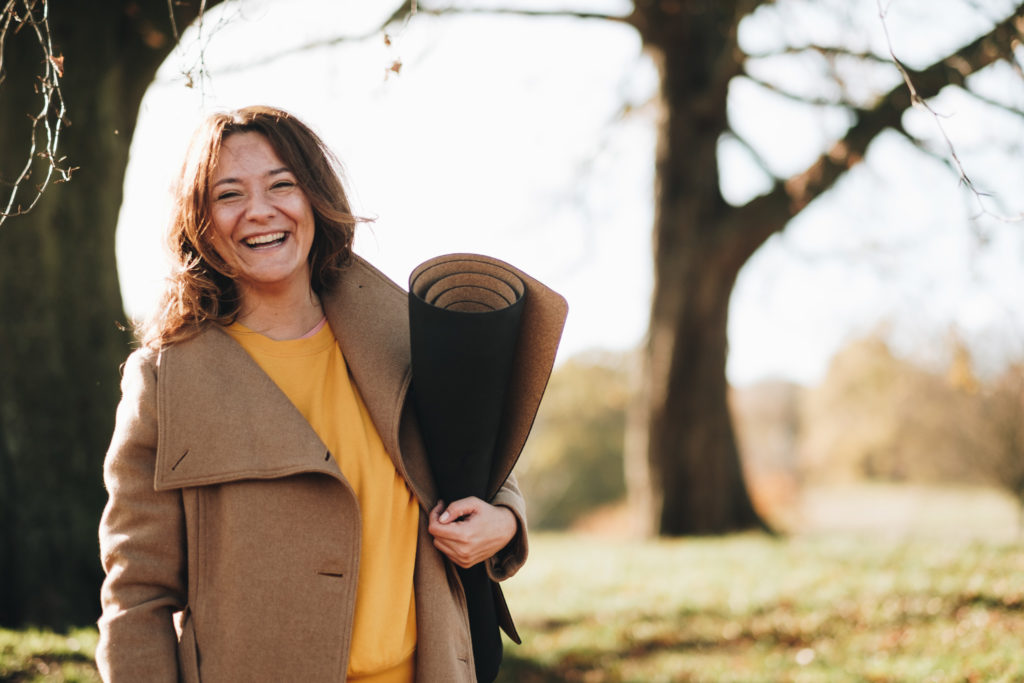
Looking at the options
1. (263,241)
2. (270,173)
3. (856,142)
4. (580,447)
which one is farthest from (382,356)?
(580,447)

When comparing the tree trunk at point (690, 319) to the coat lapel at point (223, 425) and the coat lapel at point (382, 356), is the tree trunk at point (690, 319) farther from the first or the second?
the coat lapel at point (223, 425)

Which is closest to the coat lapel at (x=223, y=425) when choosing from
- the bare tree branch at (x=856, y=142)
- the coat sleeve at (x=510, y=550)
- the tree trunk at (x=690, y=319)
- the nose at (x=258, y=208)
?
the nose at (x=258, y=208)

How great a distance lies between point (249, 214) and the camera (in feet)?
6.53

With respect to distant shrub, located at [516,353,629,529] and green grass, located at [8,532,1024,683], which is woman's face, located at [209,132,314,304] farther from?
distant shrub, located at [516,353,629,529]

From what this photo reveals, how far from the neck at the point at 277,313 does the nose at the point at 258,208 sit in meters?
0.21

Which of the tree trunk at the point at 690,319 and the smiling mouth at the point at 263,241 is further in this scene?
the tree trunk at the point at 690,319

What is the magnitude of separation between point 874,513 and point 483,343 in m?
27.8

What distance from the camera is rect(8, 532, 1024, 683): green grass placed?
4.49 metres

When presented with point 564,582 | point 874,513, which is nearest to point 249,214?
point 564,582

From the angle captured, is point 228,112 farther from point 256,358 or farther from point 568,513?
point 568,513

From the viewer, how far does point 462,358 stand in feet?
6.26

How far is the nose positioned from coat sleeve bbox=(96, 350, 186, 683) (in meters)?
0.48

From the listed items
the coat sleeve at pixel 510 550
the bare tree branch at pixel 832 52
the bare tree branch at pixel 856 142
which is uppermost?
the bare tree branch at pixel 832 52

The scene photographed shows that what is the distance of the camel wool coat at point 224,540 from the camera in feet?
5.89
